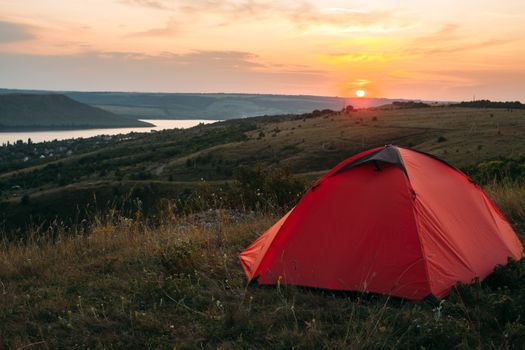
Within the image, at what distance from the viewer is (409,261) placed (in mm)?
4824

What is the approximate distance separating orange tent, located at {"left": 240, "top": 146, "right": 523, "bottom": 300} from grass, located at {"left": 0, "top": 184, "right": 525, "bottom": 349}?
22cm

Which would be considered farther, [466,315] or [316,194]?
[316,194]

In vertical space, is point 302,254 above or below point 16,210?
above

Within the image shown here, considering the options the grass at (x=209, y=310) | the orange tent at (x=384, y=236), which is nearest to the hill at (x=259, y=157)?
the grass at (x=209, y=310)

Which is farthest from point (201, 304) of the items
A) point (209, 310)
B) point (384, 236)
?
point (384, 236)

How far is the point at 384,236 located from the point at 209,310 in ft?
6.80

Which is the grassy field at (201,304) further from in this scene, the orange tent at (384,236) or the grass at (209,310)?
the orange tent at (384,236)

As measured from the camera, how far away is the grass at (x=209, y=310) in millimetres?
3867

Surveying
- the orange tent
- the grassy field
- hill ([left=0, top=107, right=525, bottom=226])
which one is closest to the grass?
the grassy field

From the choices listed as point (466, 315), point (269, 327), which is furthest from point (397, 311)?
point (269, 327)

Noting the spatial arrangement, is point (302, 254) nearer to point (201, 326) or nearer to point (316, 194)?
point (316, 194)

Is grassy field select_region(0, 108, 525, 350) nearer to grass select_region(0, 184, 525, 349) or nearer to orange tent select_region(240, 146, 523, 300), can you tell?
grass select_region(0, 184, 525, 349)

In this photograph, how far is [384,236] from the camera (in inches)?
199

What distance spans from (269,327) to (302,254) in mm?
1364
